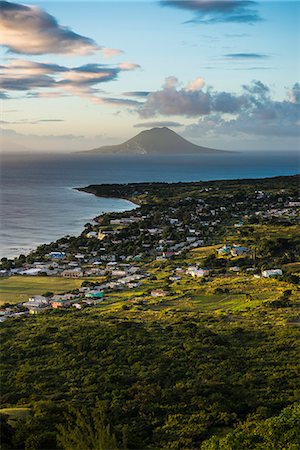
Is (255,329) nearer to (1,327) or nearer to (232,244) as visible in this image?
(1,327)

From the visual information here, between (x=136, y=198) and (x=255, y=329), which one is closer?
(x=255, y=329)

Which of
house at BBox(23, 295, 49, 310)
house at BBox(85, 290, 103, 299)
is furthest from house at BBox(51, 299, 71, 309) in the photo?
house at BBox(85, 290, 103, 299)

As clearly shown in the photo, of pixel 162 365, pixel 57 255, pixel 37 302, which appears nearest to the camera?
pixel 162 365

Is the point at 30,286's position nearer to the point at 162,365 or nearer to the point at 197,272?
the point at 197,272

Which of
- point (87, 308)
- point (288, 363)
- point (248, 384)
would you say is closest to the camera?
point (248, 384)

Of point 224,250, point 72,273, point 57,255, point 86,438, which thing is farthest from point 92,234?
point 86,438

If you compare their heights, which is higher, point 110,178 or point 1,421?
point 110,178

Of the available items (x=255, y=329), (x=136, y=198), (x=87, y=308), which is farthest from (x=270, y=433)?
(x=136, y=198)

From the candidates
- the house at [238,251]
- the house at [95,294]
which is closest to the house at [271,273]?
the house at [238,251]

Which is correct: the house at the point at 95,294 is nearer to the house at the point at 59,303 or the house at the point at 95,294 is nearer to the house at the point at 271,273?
the house at the point at 59,303
